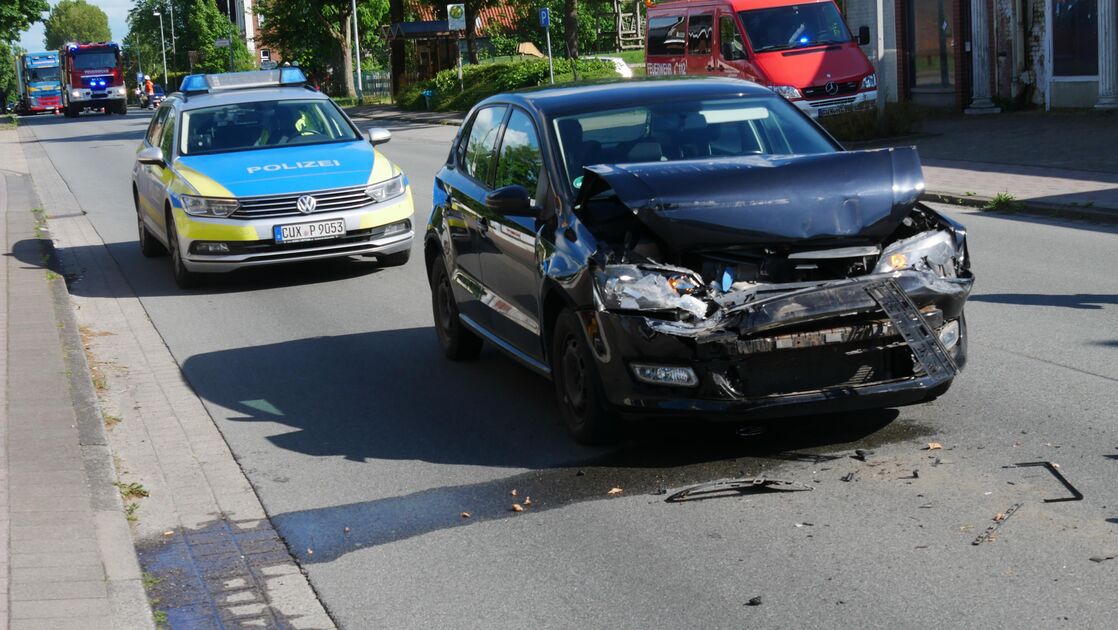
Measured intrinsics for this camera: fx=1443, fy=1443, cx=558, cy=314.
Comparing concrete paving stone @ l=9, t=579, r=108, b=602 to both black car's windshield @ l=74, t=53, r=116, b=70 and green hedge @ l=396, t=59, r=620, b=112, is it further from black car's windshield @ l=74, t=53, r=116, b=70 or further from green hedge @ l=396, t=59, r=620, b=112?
black car's windshield @ l=74, t=53, r=116, b=70

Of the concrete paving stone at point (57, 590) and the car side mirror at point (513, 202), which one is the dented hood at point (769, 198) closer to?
the car side mirror at point (513, 202)

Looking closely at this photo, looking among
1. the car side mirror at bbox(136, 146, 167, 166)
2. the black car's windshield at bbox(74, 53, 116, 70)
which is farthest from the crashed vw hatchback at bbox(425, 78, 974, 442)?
the black car's windshield at bbox(74, 53, 116, 70)

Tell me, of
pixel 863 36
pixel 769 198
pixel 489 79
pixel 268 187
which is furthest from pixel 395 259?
pixel 489 79

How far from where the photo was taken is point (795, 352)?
6062 millimetres

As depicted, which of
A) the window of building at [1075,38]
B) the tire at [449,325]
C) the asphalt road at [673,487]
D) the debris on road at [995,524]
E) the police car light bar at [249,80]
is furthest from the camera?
the window of building at [1075,38]

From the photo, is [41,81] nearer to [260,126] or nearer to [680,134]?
[260,126]

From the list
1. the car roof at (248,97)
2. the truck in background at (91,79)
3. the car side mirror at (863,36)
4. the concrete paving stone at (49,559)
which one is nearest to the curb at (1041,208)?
the car roof at (248,97)

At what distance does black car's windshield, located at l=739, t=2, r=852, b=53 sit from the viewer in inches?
942

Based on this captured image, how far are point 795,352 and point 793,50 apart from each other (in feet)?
61.3

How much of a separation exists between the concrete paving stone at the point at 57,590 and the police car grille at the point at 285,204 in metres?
7.71

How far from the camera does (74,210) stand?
2153 centimetres

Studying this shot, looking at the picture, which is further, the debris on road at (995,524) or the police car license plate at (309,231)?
the police car license plate at (309,231)

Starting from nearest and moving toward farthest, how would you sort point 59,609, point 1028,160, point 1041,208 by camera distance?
point 59,609 < point 1041,208 < point 1028,160

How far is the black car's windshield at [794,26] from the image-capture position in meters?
23.9
